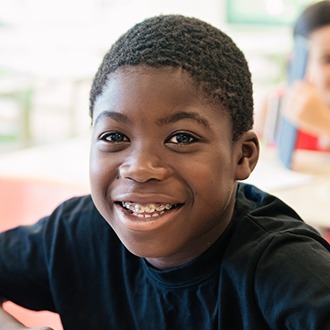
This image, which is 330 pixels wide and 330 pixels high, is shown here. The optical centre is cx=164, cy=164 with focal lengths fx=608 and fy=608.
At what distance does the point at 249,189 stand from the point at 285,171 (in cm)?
76

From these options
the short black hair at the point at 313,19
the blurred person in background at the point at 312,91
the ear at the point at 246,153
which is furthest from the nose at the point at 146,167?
the short black hair at the point at 313,19

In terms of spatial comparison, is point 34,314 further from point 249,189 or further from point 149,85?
point 149,85

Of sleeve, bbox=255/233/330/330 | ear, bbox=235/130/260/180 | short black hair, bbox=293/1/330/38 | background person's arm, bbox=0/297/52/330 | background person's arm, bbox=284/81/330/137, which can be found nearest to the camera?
sleeve, bbox=255/233/330/330

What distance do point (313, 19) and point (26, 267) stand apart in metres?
1.32

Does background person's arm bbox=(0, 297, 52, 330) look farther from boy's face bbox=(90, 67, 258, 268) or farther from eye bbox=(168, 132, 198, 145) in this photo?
eye bbox=(168, 132, 198, 145)

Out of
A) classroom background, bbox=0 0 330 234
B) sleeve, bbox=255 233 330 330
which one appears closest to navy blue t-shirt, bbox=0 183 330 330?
sleeve, bbox=255 233 330 330

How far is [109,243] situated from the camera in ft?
2.89

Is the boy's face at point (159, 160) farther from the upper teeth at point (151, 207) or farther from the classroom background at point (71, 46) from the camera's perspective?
the classroom background at point (71, 46)

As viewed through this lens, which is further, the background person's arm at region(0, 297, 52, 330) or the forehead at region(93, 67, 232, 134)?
the background person's arm at region(0, 297, 52, 330)

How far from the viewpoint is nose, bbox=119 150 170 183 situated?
2.14 ft

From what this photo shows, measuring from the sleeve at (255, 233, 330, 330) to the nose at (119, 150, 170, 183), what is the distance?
0.16 metres

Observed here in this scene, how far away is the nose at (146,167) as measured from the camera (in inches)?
25.7

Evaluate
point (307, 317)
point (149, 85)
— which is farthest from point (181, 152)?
point (307, 317)

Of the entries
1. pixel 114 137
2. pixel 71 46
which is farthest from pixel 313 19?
pixel 71 46
